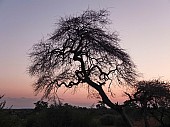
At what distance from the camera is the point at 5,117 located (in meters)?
17.4

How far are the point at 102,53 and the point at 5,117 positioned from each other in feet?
28.2

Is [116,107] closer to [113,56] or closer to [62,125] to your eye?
[113,56]

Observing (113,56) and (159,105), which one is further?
(159,105)

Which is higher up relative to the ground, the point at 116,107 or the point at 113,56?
the point at 113,56

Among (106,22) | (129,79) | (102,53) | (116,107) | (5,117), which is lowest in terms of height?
(5,117)

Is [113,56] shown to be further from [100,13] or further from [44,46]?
[44,46]

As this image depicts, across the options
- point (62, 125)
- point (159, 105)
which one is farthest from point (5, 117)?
point (159, 105)

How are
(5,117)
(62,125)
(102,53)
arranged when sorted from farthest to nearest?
(62,125)
(102,53)
(5,117)

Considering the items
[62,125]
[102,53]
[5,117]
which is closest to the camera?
[5,117]

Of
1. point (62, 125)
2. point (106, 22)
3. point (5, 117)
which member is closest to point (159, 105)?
point (62, 125)

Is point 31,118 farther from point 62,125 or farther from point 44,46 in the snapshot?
point 44,46

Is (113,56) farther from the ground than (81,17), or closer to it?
closer to it

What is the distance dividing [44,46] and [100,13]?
448 cm

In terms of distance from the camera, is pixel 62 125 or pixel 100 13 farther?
pixel 62 125
